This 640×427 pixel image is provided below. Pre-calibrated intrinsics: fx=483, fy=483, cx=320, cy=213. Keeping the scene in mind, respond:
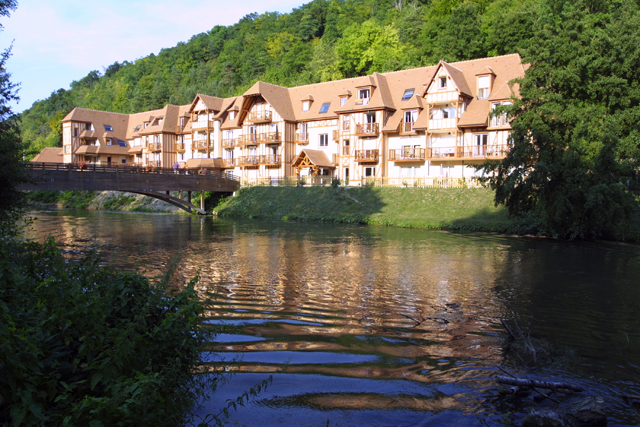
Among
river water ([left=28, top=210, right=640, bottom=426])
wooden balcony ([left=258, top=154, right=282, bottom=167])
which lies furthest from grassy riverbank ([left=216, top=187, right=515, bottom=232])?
river water ([left=28, top=210, right=640, bottom=426])

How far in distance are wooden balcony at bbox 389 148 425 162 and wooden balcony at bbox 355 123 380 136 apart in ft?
8.94

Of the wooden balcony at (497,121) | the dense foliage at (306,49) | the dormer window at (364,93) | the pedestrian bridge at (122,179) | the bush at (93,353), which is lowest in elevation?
the bush at (93,353)

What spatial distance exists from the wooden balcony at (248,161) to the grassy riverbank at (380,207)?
7.36 meters

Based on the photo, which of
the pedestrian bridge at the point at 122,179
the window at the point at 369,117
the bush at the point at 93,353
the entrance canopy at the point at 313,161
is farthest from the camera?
the entrance canopy at the point at 313,161

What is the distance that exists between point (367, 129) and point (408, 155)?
542 centimetres

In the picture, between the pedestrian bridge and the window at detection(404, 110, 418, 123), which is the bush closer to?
the pedestrian bridge

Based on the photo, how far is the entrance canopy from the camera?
53.3 m

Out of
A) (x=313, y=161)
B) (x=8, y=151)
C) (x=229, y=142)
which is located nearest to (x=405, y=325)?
(x=8, y=151)

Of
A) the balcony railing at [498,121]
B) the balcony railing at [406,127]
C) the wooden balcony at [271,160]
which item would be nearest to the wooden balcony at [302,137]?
the wooden balcony at [271,160]

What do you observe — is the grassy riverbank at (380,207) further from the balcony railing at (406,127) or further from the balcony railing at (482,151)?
the balcony railing at (406,127)

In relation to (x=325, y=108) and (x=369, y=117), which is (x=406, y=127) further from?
(x=325, y=108)

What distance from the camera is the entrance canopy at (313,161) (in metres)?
53.3

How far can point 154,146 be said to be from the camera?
2763 inches

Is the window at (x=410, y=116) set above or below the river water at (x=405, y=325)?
above
